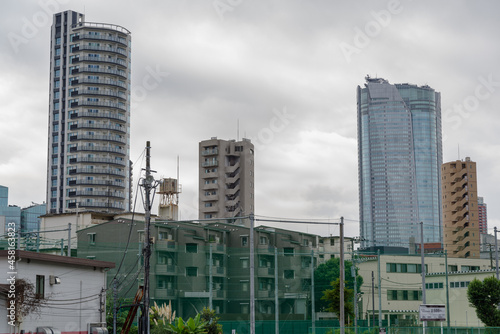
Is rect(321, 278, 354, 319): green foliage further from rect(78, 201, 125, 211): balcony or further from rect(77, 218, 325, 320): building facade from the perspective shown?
rect(78, 201, 125, 211): balcony

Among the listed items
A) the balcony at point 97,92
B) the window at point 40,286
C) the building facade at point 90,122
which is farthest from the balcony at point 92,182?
the window at point 40,286

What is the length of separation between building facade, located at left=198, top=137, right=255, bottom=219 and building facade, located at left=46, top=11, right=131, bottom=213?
58.9 feet

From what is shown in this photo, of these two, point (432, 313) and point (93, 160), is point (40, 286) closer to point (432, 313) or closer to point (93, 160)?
point (432, 313)

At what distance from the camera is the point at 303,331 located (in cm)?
5672

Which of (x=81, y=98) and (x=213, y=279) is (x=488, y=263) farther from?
(x=81, y=98)

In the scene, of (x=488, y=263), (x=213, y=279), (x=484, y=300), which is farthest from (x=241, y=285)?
(x=488, y=263)

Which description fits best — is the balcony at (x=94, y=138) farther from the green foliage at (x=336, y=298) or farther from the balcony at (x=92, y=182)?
the green foliage at (x=336, y=298)

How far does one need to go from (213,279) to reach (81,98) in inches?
3310

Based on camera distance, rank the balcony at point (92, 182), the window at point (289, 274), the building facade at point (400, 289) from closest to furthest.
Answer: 1. the window at point (289, 274)
2. the building facade at point (400, 289)
3. the balcony at point (92, 182)

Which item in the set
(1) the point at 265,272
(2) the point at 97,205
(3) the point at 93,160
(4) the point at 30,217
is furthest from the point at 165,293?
(4) the point at 30,217

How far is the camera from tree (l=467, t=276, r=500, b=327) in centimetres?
5266

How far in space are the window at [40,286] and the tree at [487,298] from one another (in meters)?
33.9

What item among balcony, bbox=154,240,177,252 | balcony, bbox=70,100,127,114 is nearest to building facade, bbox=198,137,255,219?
balcony, bbox=70,100,127,114

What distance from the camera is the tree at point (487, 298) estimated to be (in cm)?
5266
